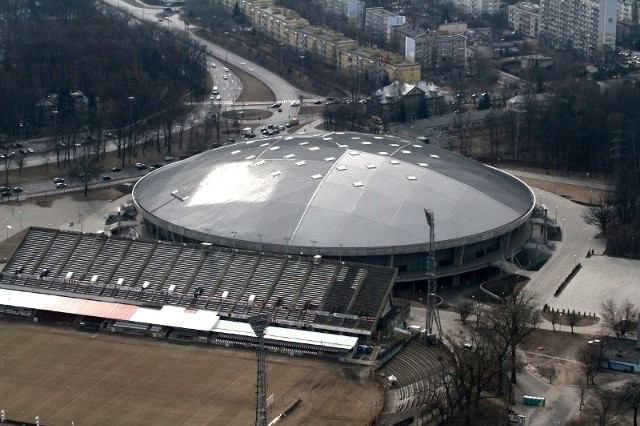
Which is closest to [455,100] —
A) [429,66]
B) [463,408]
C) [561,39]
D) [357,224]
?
[429,66]

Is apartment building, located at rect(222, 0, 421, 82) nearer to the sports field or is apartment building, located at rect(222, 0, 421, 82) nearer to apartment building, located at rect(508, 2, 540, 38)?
apartment building, located at rect(508, 2, 540, 38)

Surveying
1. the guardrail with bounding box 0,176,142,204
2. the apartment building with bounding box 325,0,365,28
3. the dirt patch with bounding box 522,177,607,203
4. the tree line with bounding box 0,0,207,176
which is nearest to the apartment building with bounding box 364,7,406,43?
the apartment building with bounding box 325,0,365,28

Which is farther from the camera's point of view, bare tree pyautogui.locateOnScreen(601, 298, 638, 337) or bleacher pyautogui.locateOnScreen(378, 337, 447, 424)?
bare tree pyautogui.locateOnScreen(601, 298, 638, 337)

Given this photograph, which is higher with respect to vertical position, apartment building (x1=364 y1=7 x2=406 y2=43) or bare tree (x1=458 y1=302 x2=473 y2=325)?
apartment building (x1=364 y1=7 x2=406 y2=43)

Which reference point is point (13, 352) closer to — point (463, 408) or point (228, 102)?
point (463, 408)

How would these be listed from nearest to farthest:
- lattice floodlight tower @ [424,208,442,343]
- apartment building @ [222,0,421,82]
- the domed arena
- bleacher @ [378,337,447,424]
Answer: bleacher @ [378,337,447,424], lattice floodlight tower @ [424,208,442,343], the domed arena, apartment building @ [222,0,421,82]

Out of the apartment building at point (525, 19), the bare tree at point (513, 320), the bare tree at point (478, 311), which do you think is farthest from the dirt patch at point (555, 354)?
the apartment building at point (525, 19)
